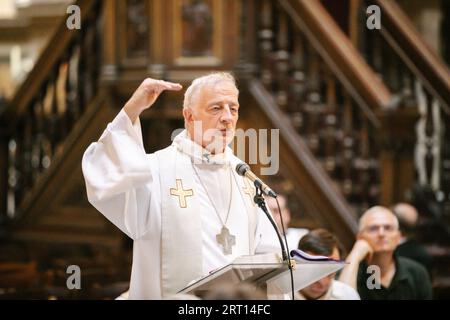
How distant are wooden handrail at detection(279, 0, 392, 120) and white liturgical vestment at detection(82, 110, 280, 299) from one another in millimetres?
3039

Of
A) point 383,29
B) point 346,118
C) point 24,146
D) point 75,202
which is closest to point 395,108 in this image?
point 346,118

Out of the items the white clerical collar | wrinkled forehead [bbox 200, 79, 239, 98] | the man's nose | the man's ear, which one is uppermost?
wrinkled forehead [bbox 200, 79, 239, 98]

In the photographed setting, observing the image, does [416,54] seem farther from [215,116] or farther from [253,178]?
[253,178]

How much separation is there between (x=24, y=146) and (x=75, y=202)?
977 mm

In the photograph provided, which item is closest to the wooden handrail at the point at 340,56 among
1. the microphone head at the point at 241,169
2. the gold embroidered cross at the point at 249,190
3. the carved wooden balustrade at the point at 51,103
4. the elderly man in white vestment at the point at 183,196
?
the carved wooden balustrade at the point at 51,103

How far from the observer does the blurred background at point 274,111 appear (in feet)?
23.4

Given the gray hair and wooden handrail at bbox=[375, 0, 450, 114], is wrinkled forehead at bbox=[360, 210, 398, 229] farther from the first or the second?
the gray hair

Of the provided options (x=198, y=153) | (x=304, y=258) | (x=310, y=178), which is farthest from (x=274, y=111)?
(x=304, y=258)

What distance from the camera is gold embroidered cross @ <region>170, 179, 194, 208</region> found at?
4.06 m

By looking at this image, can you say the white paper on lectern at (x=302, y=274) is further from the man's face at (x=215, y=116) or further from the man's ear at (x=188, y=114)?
the man's ear at (x=188, y=114)

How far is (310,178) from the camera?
7.18 m

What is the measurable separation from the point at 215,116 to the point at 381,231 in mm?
2395

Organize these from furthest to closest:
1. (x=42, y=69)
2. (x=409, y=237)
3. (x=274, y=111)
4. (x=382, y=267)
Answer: (x=42, y=69)
(x=274, y=111)
(x=409, y=237)
(x=382, y=267)

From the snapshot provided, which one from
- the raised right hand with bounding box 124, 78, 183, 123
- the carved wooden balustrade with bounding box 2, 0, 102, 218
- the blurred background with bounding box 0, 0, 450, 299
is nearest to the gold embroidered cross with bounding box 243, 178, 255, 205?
the raised right hand with bounding box 124, 78, 183, 123
